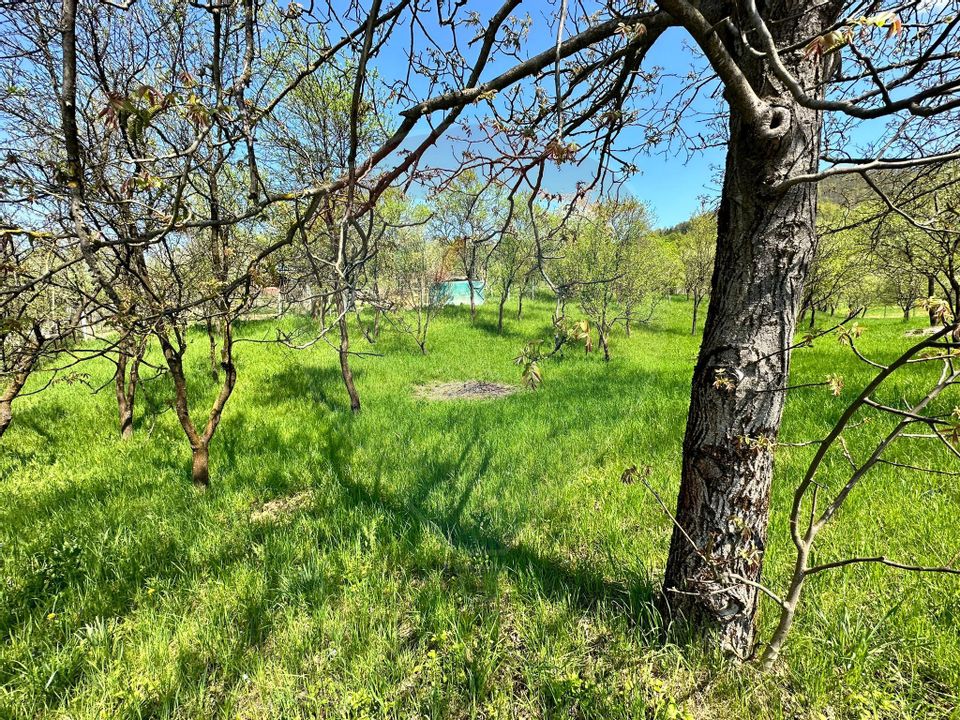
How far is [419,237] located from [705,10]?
22042 millimetres

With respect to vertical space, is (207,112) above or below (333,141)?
below

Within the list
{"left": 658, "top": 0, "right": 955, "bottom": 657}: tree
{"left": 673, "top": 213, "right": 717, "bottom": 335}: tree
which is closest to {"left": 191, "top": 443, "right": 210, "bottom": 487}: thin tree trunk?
{"left": 658, "top": 0, "right": 955, "bottom": 657}: tree

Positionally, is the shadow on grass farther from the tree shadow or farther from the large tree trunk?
the tree shadow

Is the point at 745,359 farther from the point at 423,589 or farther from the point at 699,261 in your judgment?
the point at 699,261

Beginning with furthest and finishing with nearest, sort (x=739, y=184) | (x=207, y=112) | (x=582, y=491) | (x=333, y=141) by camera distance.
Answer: (x=333, y=141)
(x=582, y=491)
(x=739, y=184)
(x=207, y=112)

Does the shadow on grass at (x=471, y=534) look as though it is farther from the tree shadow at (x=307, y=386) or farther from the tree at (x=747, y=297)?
the tree shadow at (x=307, y=386)

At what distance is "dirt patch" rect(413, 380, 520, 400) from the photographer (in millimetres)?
9555

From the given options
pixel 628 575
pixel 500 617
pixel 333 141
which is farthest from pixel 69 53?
pixel 333 141

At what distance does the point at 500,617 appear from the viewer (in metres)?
2.16

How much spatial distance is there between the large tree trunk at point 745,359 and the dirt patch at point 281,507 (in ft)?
10.9

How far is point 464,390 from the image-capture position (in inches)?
403

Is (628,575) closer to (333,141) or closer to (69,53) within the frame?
(69,53)

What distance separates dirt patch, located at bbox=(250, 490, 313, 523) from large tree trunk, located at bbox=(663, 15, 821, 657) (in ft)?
Answer: 10.9

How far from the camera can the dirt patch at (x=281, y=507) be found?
354 cm
